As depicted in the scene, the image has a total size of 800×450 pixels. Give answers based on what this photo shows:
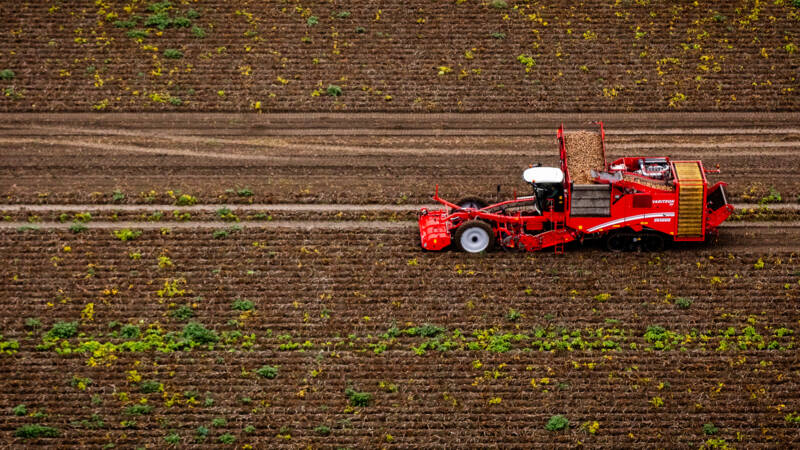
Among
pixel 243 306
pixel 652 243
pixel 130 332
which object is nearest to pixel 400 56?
pixel 652 243

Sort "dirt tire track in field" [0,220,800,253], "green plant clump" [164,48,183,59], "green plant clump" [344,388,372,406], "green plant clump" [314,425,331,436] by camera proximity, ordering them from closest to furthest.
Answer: "green plant clump" [314,425,331,436]
"green plant clump" [344,388,372,406]
"dirt tire track in field" [0,220,800,253]
"green plant clump" [164,48,183,59]

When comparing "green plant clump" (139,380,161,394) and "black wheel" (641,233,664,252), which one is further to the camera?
"black wheel" (641,233,664,252)

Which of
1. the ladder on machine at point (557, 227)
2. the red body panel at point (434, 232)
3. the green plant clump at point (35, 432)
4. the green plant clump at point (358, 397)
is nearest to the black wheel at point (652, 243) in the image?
the ladder on machine at point (557, 227)

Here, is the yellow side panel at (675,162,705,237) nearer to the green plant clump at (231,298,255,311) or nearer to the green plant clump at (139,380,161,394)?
the green plant clump at (231,298,255,311)

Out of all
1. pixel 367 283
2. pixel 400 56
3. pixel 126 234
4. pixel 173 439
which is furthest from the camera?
pixel 400 56

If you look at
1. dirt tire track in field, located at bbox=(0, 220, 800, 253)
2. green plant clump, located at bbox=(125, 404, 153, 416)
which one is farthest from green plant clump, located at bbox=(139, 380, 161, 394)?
dirt tire track in field, located at bbox=(0, 220, 800, 253)

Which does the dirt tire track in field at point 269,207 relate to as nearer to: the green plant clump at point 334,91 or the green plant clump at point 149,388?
the green plant clump at point 334,91

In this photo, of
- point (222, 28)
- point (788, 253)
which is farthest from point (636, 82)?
point (222, 28)

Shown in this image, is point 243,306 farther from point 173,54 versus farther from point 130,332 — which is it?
point 173,54
